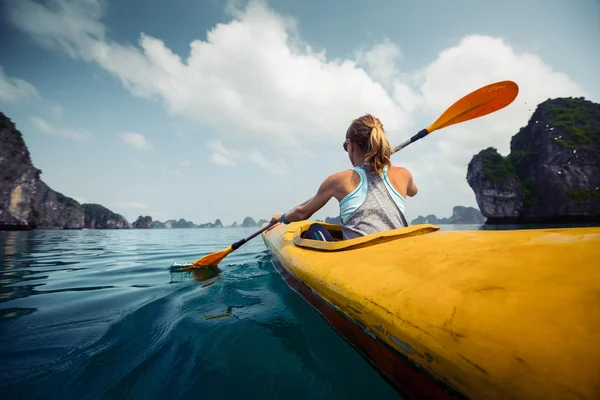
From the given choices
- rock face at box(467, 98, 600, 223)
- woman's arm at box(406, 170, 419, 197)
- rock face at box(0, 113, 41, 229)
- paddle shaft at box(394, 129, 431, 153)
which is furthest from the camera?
rock face at box(0, 113, 41, 229)

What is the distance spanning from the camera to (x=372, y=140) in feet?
6.97

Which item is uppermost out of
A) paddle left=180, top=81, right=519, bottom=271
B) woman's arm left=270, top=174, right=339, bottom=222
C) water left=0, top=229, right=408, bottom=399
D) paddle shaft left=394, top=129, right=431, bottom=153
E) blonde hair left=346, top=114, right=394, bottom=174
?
paddle left=180, top=81, right=519, bottom=271

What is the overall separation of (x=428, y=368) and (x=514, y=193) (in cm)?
4755

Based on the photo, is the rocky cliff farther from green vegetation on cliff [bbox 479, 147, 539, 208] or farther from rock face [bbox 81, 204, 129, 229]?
green vegetation on cliff [bbox 479, 147, 539, 208]

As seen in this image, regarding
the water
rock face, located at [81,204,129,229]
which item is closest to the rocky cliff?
the water

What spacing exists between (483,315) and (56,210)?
86.1 m

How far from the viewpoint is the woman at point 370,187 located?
2150mm

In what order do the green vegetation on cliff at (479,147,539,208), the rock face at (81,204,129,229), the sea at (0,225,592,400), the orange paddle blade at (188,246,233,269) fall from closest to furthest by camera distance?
1. the sea at (0,225,592,400)
2. the orange paddle blade at (188,246,233,269)
3. the green vegetation on cliff at (479,147,539,208)
4. the rock face at (81,204,129,229)

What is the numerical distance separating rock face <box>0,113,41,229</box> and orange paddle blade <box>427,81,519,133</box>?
52506 millimetres

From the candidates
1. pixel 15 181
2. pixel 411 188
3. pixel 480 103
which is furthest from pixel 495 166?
pixel 15 181

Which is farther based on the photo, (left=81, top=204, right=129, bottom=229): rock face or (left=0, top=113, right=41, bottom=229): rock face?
(left=81, top=204, right=129, bottom=229): rock face

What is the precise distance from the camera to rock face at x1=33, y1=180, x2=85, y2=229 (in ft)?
182

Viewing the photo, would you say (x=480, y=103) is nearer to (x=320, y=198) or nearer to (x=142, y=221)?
(x=320, y=198)

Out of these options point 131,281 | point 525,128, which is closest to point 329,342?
point 131,281
